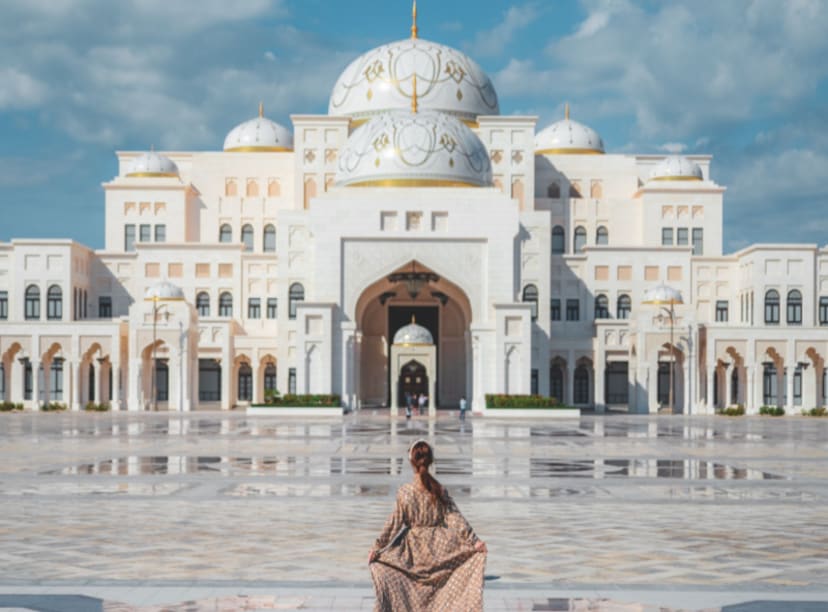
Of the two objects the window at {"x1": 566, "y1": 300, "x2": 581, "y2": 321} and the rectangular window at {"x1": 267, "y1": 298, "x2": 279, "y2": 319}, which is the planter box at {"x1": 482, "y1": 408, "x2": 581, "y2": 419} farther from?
the rectangular window at {"x1": 267, "y1": 298, "x2": 279, "y2": 319}

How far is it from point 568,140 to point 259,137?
19.0 m

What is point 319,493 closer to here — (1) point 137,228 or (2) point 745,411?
(2) point 745,411

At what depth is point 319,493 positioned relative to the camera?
661 inches

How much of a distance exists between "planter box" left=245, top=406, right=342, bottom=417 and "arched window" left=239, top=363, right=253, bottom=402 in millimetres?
14713

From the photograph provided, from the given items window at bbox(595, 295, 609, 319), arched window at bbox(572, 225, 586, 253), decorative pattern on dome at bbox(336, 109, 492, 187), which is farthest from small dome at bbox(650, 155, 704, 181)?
decorative pattern on dome at bbox(336, 109, 492, 187)

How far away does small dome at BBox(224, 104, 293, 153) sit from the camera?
67.9m

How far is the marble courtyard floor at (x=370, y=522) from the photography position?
9.58 m

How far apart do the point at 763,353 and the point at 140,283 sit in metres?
32.9

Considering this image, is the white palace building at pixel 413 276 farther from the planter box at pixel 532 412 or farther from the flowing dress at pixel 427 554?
the flowing dress at pixel 427 554

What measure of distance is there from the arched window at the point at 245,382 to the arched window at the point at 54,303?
10.1 metres

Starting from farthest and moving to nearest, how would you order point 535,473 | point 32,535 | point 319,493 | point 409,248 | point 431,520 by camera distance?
point 409,248
point 535,473
point 319,493
point 32,535
point 431,520

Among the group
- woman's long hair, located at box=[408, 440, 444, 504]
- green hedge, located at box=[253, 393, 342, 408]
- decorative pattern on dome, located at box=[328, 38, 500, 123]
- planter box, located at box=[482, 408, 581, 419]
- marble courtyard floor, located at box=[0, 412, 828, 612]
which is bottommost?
planter box, located at box=[482, 408, 581, 419]

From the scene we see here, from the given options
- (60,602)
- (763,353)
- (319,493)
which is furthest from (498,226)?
(60,602)

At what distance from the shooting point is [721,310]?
6250 centimetres
